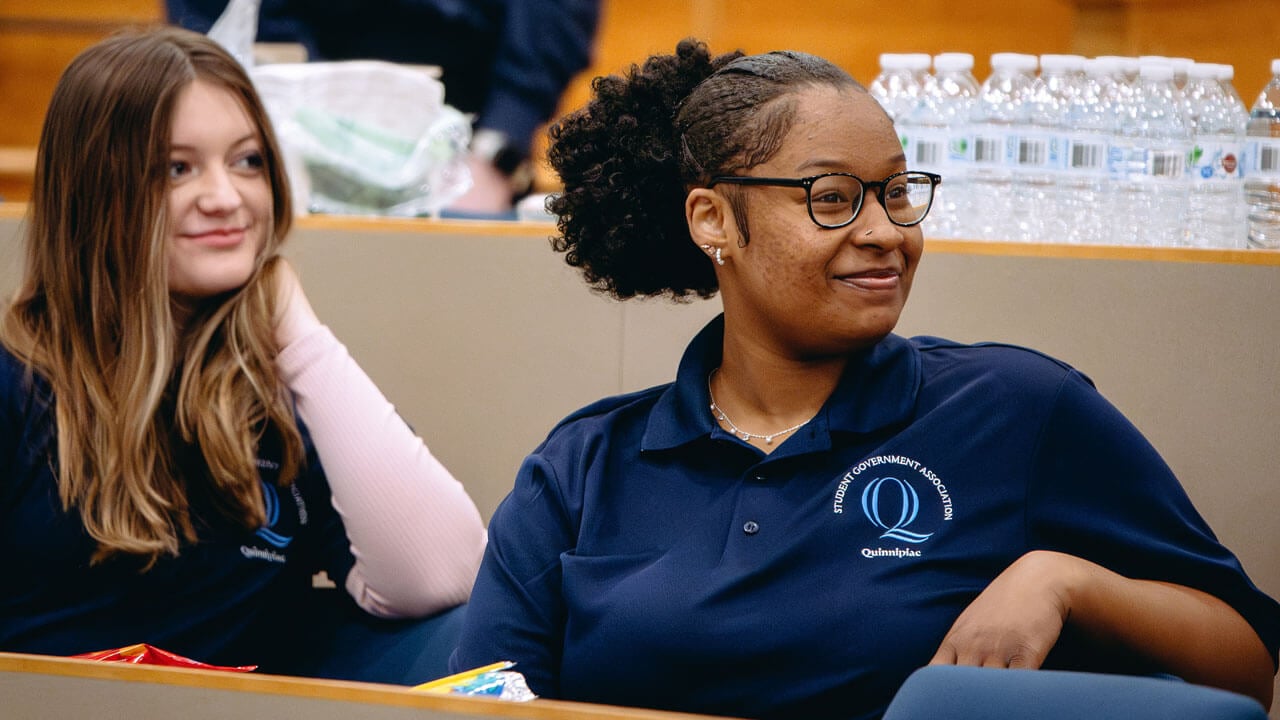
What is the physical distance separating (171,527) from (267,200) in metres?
0.46

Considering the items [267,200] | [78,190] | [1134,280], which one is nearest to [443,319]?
[267,200]

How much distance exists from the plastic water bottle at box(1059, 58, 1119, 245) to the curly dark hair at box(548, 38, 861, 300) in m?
0.70

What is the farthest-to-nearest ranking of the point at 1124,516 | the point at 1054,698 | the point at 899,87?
the point at 899,87
the point at 1124,516
the point at 1054,698

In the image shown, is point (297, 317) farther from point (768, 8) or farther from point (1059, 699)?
point (768, 8)

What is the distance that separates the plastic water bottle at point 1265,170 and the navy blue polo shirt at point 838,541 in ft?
2.52

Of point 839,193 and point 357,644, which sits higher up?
point 839,193

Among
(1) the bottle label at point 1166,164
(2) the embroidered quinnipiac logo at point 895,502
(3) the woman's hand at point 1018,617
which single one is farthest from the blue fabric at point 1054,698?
(1) the bottle label at point 1166,164

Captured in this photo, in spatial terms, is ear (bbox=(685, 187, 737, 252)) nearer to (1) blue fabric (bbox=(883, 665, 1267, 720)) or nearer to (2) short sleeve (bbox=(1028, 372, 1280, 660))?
(2) short sleeve (bbox=(1028, 372, 1280, 660))

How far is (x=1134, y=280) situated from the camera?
1779mm

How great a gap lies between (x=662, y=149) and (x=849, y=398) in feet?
1.12

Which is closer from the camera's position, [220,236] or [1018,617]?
[1018,617]

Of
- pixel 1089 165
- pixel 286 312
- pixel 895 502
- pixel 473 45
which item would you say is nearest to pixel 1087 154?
pixel 1089 165

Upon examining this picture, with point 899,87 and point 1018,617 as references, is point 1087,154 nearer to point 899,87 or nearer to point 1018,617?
point 899,87

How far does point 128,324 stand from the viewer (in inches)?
65.0
